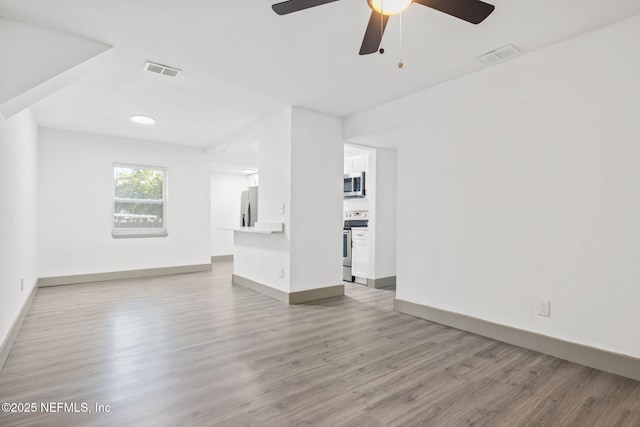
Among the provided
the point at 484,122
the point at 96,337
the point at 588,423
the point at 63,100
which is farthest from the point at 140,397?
the point at 63,100

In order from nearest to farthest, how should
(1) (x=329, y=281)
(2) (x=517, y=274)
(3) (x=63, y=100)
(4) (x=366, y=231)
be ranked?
(2) (x=517, y=274), (3) (x=63, y=100), (1) (x=329, y=281), (4) (x=366, y=231)

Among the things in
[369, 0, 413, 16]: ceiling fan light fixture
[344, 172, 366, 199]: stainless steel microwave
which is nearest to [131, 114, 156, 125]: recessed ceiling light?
[344, 172, 366, 199]: stainless steel microwave

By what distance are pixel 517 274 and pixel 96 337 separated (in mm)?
3782

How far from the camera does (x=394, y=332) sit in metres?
3.13

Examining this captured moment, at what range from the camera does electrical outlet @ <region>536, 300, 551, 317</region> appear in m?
2.66

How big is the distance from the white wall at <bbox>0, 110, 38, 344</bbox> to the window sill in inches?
52.2

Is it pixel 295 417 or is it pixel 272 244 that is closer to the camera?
pixel 295 417

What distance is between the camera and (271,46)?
2732mm

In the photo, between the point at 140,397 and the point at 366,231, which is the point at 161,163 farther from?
the point at 140,397

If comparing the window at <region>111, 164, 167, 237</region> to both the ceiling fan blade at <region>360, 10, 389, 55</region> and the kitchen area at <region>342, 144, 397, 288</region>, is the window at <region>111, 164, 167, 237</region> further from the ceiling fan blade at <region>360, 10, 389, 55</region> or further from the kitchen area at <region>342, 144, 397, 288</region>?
the ceiling fan blade at <region>360, 10, 389, 55</region>

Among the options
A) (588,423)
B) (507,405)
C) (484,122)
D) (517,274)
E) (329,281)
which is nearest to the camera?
(588,423)

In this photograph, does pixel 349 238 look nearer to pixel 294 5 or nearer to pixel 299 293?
pixel 299 293

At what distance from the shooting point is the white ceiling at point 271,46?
7.39ft

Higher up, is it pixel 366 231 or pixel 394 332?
pixel 366 231
